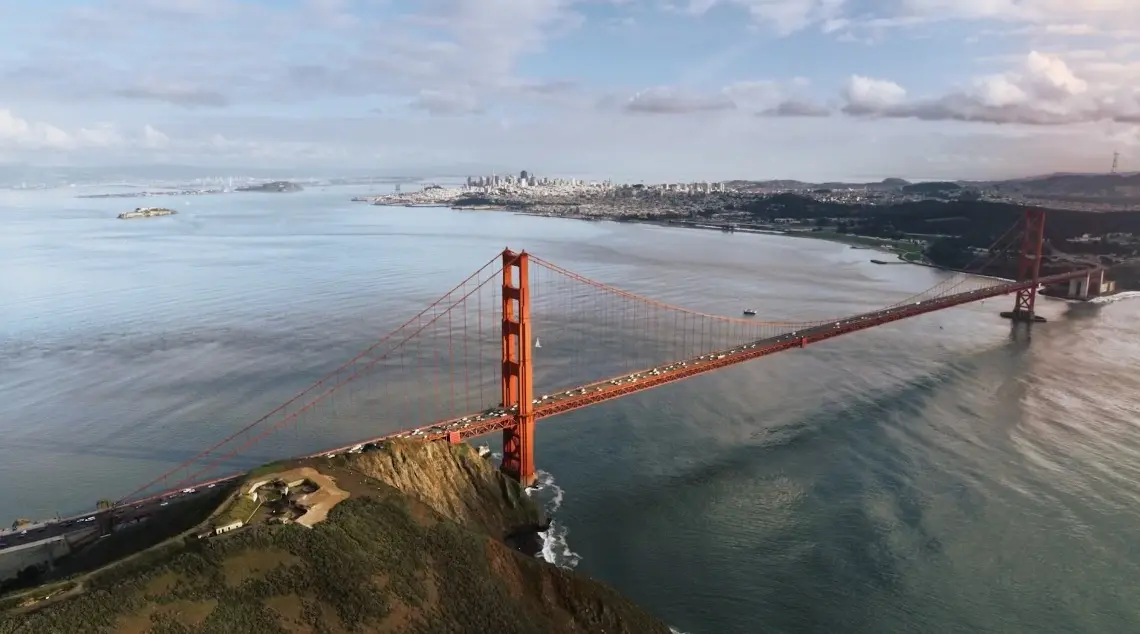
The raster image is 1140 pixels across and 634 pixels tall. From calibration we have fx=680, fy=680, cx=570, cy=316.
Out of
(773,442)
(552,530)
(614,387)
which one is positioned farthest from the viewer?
(773,442)

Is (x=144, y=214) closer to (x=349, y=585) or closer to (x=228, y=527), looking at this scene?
(x=228, y=527)

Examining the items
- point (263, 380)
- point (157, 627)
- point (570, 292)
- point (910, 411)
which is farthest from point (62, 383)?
point (910, 411)

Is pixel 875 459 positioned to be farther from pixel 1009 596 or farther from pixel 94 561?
pixel 94 561

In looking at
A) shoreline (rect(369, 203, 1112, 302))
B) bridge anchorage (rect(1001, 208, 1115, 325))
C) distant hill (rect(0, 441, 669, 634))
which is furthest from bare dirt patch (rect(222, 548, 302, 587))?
shoreline (rect(369, 203, 1112, 302))

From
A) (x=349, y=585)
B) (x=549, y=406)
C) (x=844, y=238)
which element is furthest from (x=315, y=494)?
(x=844, y=238)

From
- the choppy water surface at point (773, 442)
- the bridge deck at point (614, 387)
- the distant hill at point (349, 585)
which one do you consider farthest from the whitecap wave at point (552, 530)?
the distant hill at point (349, 585)

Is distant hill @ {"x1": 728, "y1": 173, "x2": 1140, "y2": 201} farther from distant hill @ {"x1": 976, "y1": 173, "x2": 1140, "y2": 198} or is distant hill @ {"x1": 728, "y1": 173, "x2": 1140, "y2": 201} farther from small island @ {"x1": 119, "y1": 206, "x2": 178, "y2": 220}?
small island @ {"x1": 119, "y1": 206, "x2": 178, "y2": 220}
